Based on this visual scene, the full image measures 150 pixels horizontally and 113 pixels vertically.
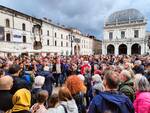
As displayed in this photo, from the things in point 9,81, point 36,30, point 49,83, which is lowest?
point 49,83

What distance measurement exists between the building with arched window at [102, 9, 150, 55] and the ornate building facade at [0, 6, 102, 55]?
1445 cm

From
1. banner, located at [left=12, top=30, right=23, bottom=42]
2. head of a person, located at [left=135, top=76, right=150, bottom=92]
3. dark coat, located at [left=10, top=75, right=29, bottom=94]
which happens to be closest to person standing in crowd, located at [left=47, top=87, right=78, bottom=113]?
head of a person, located at [left=135, top=76, right=150, bottom=92]

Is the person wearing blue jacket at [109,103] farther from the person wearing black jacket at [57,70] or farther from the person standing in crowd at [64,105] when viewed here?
the person wearing black jacket at [57,70]

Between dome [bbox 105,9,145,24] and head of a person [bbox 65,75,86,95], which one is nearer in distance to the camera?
head of a person [bbox 65,75,86,95]

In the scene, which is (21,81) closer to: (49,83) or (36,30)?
(49,83)

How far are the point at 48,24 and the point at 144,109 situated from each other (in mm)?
48839

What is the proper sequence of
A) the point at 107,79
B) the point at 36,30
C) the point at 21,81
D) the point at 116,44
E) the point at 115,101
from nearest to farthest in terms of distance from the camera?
the point at 115,101 → the point at 107,79 → the point at 21,81 → the point at 36,30 → the point at 116,44

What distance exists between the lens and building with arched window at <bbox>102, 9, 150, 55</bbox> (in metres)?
67.2

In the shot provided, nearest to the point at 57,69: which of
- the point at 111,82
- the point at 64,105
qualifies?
the point at 64,105

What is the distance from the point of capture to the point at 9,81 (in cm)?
470

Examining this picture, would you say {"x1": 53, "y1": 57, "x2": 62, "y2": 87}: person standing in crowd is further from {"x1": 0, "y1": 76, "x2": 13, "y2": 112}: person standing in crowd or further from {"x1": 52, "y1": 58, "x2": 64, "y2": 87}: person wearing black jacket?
{"x1": 0, "y1": 76, "x2": 13, "y2": 112}: person standing in crowd

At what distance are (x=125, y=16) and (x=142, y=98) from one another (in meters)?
73.2

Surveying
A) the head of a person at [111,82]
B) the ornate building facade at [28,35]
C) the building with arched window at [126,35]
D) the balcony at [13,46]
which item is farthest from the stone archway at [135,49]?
the head of a person at [111,82]

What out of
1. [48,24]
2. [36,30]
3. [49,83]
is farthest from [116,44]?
[49,83]
